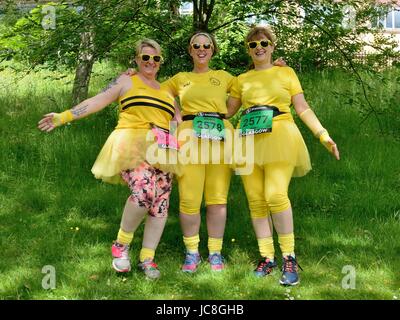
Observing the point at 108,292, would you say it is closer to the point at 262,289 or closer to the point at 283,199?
the point at 262,289

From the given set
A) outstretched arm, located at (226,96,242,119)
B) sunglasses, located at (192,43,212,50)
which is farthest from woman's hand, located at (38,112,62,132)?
outstretched arm, located at (226,96,242,119)

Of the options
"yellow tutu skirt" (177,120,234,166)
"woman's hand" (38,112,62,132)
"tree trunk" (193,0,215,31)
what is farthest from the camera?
"tree trunk" (193,0,215,31)

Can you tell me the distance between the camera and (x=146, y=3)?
6.07 metres

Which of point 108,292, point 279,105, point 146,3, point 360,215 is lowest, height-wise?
point 108,292

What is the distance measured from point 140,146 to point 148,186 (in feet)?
0.99

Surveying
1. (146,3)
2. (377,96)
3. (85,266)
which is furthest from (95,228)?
(377,96)

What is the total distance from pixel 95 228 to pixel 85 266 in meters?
0.89

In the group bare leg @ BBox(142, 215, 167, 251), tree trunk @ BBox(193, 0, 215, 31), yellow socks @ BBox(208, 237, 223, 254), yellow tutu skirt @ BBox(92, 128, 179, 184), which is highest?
tree trunk @ BBox(193, 0, 215, 31)

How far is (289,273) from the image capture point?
4.14 m

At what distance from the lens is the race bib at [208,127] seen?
4.12 m

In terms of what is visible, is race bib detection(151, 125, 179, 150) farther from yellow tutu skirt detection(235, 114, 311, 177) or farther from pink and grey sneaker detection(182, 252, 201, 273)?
pink and grey sneaker detection(182, 252, 201, 273)

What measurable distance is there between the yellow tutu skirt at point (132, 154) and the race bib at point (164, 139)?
0.03m

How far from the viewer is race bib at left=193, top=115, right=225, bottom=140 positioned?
4121 millimetres

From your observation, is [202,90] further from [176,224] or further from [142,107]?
[176,224]
